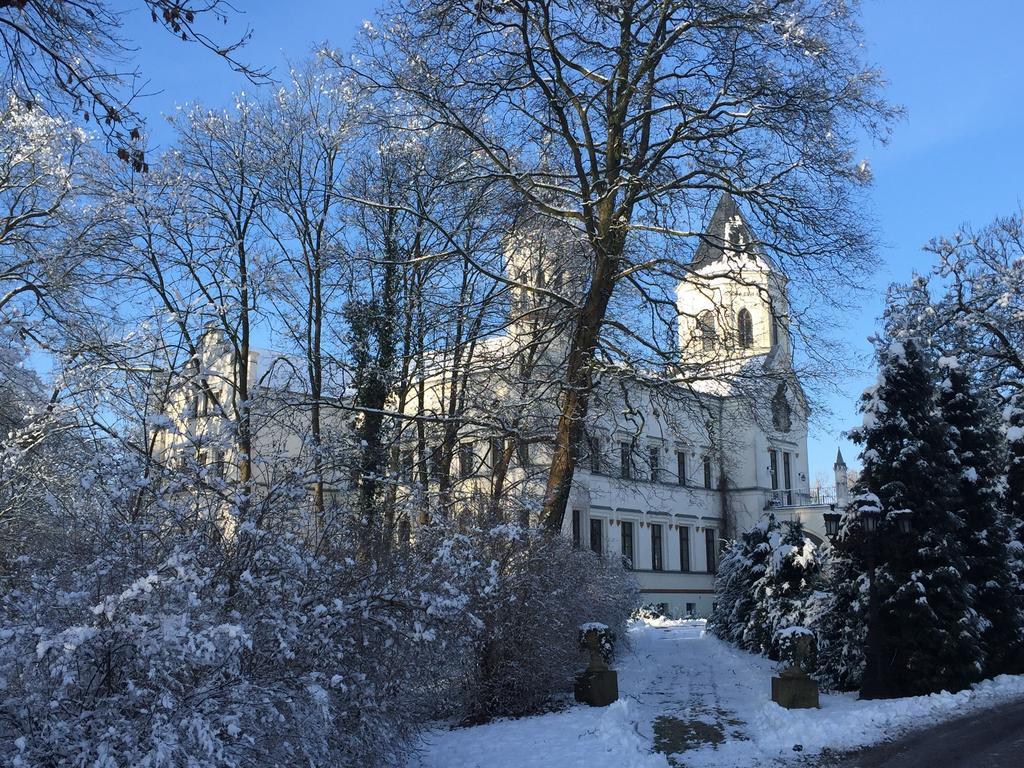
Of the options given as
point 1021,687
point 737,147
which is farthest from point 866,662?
point 737,147

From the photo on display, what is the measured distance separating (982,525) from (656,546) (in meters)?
33.1

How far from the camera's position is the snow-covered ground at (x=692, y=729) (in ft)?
34.6

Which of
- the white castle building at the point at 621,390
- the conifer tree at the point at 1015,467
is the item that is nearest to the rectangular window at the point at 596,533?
the conifer tree at the point at 1015,467

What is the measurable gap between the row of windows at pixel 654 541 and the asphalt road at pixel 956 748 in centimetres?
3140

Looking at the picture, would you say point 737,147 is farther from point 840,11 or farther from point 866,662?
point 866,662

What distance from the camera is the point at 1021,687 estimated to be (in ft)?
52.4

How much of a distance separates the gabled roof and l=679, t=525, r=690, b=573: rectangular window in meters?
37.6

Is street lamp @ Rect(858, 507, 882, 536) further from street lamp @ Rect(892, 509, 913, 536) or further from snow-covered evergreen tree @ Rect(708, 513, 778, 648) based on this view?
snow-covered evergreen tree @ Rect(708, 513, 778, 648)

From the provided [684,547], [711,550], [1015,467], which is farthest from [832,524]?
[711,550]

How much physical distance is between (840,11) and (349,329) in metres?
12.2

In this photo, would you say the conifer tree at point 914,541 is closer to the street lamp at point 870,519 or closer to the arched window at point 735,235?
the street lamp at point 870,519

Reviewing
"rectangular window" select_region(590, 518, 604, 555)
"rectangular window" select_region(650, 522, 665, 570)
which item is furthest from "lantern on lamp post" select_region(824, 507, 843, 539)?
"rectangular window" select_region(650, 522, 665, 570)

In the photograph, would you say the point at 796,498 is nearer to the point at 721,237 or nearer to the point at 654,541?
the point at 654,541

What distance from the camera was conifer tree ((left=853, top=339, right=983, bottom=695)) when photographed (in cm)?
1506
